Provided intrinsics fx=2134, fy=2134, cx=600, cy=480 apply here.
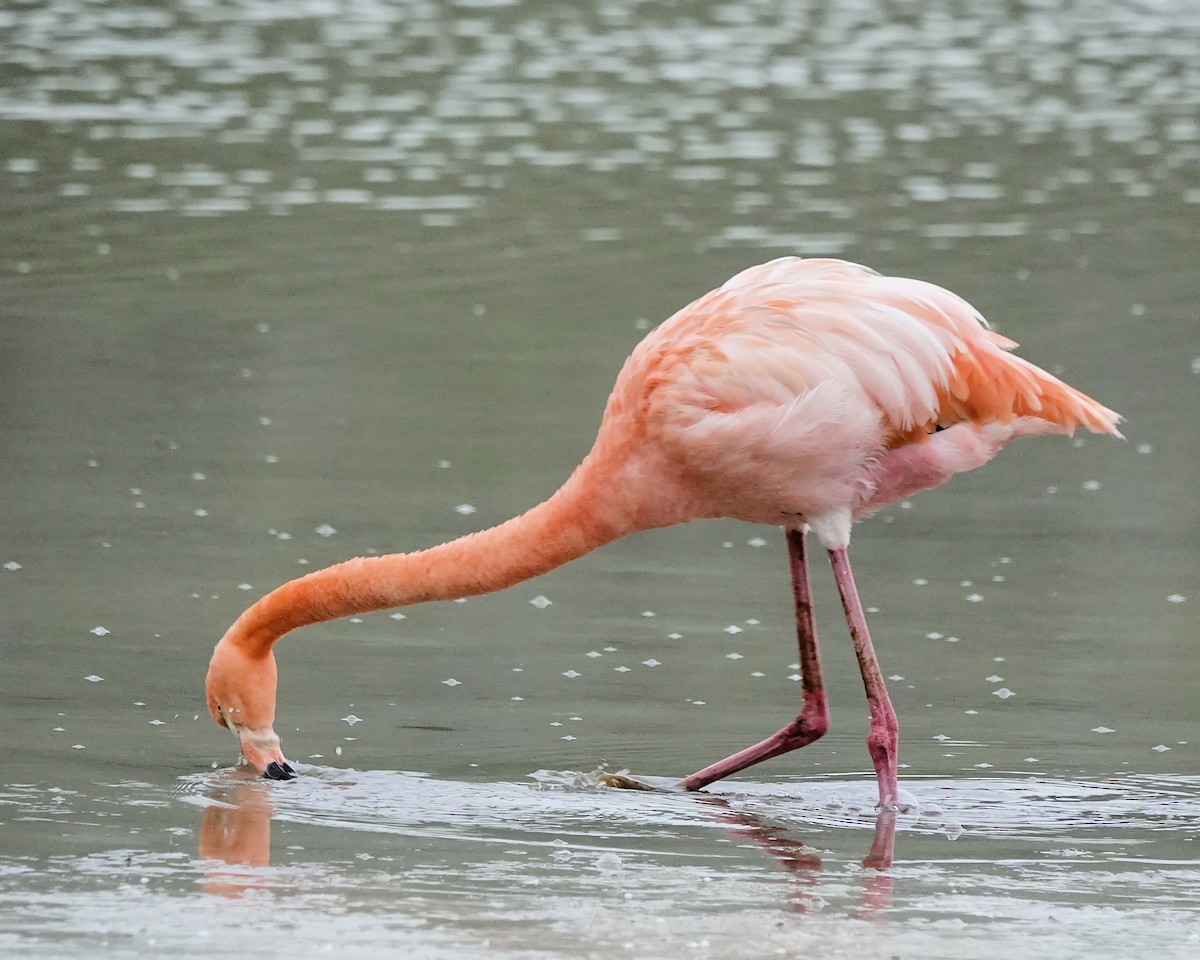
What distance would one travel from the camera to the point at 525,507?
967 cm

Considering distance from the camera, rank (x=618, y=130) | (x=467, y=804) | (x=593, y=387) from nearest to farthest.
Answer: (x=467, y=804) < (x=593, y=387) < (x=618, y=130)

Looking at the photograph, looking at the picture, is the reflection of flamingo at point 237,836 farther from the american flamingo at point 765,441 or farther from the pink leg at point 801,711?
the pink leg at point 801,711

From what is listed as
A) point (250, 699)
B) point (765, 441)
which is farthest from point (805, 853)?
point (250, 699)

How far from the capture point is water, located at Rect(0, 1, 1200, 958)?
552cm

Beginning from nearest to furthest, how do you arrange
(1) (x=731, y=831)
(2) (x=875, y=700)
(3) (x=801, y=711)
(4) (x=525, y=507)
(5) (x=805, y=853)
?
(5) (x=805, y=853) < (1) (x=731, y=831) < (2) (x=875, y=700) < (3) (x=801, y=711) < (4) (x=525, y=507)

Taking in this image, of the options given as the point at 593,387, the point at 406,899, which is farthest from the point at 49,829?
the point at 593,387

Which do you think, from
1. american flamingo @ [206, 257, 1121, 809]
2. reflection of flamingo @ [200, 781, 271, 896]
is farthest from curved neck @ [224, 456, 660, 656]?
reflection of flamingo @ [200, 781, 271, 896]

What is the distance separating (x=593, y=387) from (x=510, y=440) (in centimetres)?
118

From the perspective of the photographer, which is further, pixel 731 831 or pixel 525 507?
pixel 525 507

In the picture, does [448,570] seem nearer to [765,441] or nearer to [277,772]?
[277,772]

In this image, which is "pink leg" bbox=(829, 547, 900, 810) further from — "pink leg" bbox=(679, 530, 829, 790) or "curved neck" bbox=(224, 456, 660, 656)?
"curved neck" bbox=(224, 456, 660, 656)

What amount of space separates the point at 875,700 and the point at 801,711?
0.46 m

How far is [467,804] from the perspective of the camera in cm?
629

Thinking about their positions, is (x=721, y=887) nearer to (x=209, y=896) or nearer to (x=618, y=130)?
(x=209, y=896)
